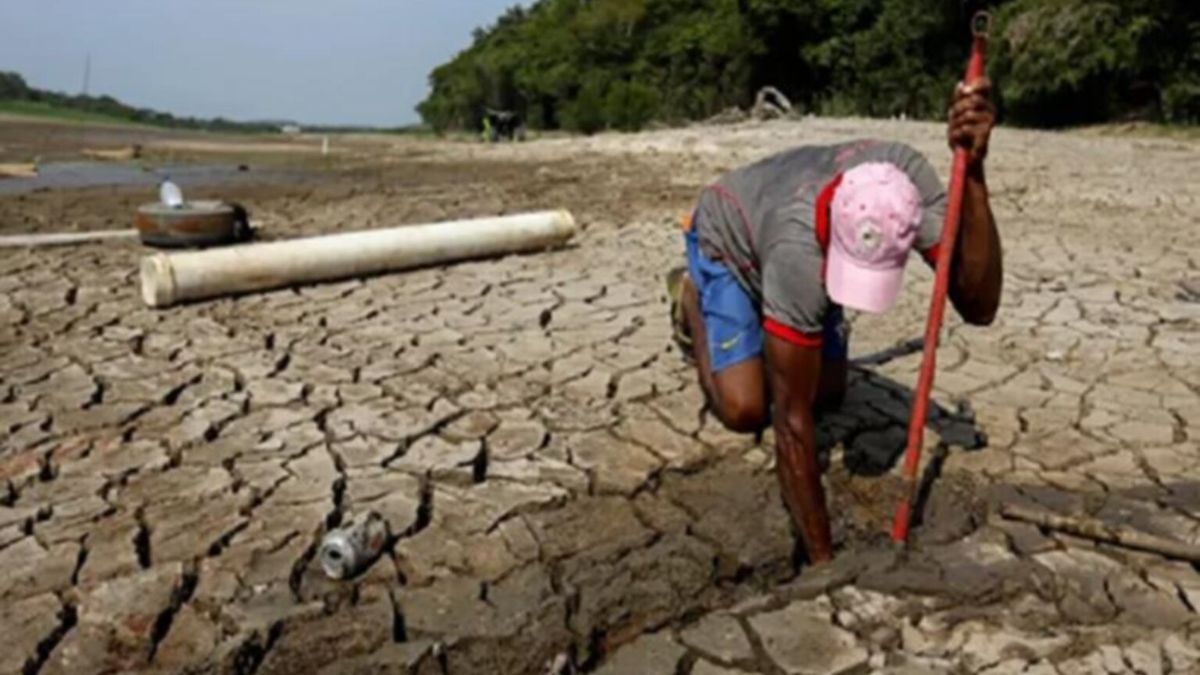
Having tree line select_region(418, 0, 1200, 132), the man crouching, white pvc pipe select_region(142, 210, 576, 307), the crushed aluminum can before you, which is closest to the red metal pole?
the man crouching

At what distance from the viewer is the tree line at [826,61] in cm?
1747

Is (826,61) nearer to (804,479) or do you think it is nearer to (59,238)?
(59,238)

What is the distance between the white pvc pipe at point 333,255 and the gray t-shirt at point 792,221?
2.51 m

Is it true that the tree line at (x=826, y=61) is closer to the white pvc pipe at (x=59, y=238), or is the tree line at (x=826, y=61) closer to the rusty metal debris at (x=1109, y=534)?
the white pvc pipe at (x=59, y=238)

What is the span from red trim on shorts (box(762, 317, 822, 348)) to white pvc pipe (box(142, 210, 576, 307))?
2988mm

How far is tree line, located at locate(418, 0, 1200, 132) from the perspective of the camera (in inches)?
688

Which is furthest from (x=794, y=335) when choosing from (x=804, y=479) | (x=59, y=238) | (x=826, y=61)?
(x=826, y=61)

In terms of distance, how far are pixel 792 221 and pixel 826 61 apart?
26.6 metres

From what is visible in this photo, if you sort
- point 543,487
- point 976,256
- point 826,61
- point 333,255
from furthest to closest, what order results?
point 826,61 → point 333,255 → point 543,487 → point 976,256

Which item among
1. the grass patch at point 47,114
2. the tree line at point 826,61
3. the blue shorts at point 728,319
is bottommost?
the blue shorts at point 728,319

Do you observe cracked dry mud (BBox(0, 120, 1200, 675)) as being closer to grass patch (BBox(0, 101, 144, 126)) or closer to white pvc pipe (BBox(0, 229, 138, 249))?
white pvc pipe (BBox(0, 229, 138, 249))

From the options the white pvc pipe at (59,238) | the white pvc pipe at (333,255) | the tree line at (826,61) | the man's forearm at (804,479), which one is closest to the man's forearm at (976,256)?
the man's forearm at (804,479)

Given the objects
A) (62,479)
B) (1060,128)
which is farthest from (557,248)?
(1060,128)

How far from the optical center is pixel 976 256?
7.86ft
